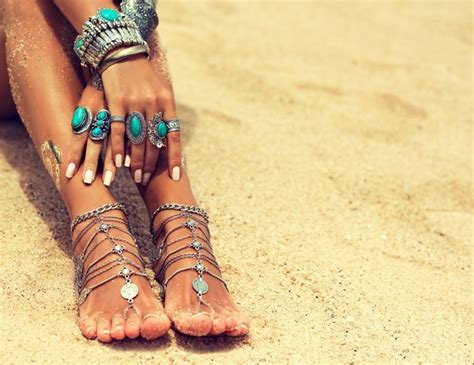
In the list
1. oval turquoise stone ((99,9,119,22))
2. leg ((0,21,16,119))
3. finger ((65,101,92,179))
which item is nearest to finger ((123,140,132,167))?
finger ((65,101,92,179))

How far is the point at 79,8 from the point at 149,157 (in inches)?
16.3

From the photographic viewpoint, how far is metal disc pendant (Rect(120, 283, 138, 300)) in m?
1.59

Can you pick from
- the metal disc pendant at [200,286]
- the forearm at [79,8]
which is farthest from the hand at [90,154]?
the metal disc pendant at [200,286]

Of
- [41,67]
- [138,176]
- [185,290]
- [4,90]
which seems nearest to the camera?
[185,290]

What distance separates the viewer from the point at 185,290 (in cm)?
164

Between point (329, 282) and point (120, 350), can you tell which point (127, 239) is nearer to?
point (120, 350)

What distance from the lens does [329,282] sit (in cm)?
194

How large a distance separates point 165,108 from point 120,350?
581 mm

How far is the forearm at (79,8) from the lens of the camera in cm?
185

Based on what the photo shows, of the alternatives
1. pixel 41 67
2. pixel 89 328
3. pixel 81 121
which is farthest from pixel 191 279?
pixel 41 67

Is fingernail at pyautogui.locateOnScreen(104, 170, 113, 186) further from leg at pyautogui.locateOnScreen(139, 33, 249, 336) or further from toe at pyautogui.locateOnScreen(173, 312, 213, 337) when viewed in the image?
toe at pyautogui.locateOnScreen(173, 312, 213, 337)

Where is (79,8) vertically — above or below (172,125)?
above

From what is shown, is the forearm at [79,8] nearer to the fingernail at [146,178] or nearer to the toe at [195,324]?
the fingernail at [146,178]

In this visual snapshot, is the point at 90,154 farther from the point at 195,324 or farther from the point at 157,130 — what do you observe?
the point at 195,324
